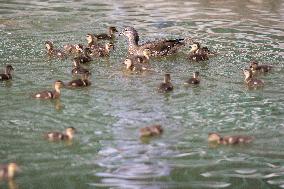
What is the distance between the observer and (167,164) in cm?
582

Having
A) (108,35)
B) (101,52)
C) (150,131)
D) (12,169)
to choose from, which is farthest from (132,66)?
(12,169)

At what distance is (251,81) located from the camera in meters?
8.07

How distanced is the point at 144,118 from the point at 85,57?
2.76 meters

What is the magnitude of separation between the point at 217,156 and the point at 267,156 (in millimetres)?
475

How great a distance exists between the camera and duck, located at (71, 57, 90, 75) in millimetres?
8430

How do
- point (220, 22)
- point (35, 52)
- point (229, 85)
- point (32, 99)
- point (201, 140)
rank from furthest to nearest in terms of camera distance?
point (220, 22)
point (35, 52)
point (229, 85)
point (32, 99)
point (201, 140)

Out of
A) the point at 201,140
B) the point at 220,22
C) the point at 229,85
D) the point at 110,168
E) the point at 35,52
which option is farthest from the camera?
the point at 220,22

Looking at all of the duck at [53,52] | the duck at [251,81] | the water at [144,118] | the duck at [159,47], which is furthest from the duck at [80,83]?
the duck at [251,81]

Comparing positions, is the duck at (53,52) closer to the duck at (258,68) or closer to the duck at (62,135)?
the duck at (258,68)

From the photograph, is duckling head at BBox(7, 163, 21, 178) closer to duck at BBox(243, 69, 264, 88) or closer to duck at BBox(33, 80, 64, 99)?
duck at BBox(33, 80, 64, 99)

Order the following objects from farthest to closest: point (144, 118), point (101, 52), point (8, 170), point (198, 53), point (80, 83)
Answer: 1. point (101, 52)
2. point (198, 53)
3. point (80, 83)
4. point (144, 118)
5. point (8, 170)

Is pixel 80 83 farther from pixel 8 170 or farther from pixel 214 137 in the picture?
pixel 8 170

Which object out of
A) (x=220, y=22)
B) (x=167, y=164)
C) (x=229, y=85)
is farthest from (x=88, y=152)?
(x=220, y=22)

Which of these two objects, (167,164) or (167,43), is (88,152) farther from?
(167,43)
